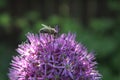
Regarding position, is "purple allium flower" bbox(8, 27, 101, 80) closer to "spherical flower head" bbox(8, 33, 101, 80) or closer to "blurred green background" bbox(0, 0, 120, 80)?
"spherical flower head" bbox(8, 33, 101, 80)

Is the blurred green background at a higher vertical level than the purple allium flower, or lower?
higher

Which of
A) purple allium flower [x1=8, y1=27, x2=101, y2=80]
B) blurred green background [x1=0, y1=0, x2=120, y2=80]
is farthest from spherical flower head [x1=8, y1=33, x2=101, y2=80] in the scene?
blurred green background [x1=0, y1=0, x2=120, y2=80]

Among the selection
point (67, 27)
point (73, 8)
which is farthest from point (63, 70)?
point (73, 8)

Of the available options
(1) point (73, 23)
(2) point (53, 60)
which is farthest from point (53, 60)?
(1) point (73, 23)

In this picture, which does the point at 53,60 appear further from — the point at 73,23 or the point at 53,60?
the point at 73,23

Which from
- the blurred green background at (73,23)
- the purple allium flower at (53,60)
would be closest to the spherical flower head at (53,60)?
the purple allium flower at (53,60)

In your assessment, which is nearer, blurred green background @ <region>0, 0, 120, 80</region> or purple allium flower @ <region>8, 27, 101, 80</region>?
purple allium flower @ <region>8, 27, 101, 80</region>

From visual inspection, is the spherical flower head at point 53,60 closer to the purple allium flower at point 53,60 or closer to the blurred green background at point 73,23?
the purple allium flower at point 53,60
